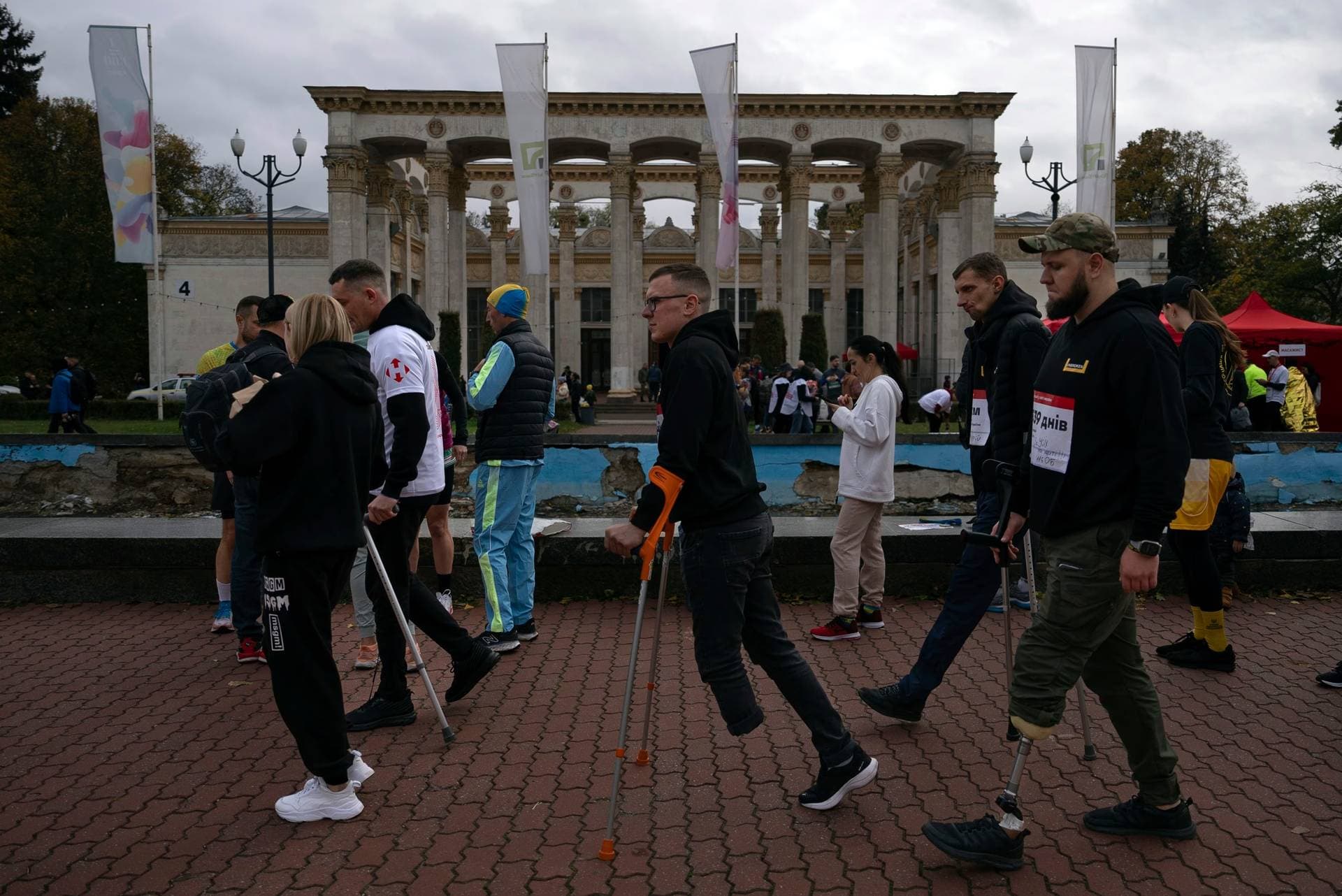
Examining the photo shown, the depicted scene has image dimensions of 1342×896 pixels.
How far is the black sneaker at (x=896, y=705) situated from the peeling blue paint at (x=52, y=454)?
8568mm

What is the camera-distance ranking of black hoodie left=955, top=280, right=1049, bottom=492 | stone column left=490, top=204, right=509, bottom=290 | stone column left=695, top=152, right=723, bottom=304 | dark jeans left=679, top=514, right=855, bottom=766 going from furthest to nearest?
stone column left=490, top=204, right=509, bottom=290
stone column left=695, top=152, right=723, bottom=304
black hoodie left=955, top=280, right=1049, bottom=492
dark jeans left=679, top=514, right=855, bottom=766

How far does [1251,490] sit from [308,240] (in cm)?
4589

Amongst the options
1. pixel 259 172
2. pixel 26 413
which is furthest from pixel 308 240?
pixel 26 413

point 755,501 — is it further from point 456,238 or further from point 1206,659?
point 456,238

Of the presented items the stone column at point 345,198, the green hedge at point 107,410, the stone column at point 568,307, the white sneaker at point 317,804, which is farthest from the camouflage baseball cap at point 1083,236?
the stone column at point 568,307

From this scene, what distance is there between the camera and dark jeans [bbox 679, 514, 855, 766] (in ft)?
13.0

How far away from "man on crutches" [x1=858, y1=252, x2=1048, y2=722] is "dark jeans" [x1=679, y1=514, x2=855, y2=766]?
0.97 meters

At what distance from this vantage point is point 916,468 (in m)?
10.6

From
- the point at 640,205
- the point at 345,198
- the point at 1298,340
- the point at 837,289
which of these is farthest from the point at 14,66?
the point at 1298,340

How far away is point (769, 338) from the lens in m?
37.8

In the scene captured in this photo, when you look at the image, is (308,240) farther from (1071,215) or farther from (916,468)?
(1071,215)

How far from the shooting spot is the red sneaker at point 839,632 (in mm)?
6680

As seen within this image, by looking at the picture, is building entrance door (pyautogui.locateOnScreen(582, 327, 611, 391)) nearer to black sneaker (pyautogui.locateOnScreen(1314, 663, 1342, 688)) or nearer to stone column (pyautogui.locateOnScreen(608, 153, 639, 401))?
stone column (pyautogui.locateOnScreen(608, 153, 639, 401))

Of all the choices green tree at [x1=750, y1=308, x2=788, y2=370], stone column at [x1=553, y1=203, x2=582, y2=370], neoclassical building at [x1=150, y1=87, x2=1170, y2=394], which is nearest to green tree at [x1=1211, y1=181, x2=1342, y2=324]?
neoclassical building at [x1=150, y1=87, x2=1170, y2=394]
